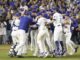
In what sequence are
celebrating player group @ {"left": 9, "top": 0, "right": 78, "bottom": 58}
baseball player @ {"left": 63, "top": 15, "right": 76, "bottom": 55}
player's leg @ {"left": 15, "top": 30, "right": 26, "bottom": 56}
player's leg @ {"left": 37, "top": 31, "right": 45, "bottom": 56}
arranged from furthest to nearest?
baseball player @ {"left": 63, "top": 15, "right": 76, "bottom": 55} → player's leg @ {"left": 37, "top": 31, "right": 45, "bottom": 56} → celebrating player group @ {"left": 9, "top": 0, "right": 78, "bottom": 58} → player's leg @ {"left": 15, "top": 30, "right": 26, "bottom": 56}

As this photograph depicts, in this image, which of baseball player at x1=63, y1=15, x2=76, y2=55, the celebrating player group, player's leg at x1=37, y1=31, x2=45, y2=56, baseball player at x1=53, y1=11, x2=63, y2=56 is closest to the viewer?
the celebrating player group

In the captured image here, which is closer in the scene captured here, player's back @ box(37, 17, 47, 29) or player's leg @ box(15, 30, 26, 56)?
player's leg @ box(15, 30, 26, 56)

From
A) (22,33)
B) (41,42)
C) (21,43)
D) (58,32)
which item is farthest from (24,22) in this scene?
(58,32)

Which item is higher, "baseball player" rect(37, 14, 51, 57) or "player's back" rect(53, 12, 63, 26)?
"player's back" rect(53, 12, 63, 26)

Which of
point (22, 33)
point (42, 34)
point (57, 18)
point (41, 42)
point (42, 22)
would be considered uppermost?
point (57, 18)

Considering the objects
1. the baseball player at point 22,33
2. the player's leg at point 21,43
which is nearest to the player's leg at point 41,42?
the baseball player at point 22,33

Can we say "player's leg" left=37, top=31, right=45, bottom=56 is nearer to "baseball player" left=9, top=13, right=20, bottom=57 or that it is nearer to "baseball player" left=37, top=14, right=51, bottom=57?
"baseball player" left=37, top=14, right=51, bottom=57

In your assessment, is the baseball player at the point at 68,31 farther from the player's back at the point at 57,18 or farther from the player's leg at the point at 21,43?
the player's leg at the point at 21,43

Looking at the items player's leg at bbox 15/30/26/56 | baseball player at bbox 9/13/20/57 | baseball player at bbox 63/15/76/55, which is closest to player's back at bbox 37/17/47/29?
player's leg at bbox 15/30/26/56

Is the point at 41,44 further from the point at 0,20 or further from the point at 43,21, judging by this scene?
the point at 0,20

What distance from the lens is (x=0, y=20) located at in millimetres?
24828

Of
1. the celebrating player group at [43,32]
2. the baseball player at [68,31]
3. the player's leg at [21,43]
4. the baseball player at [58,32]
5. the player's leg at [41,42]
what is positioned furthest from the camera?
the baseball player at [68,31]

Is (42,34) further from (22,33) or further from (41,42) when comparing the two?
(22,33)

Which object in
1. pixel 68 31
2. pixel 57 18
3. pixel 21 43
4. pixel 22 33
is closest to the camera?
pixel 21 43
